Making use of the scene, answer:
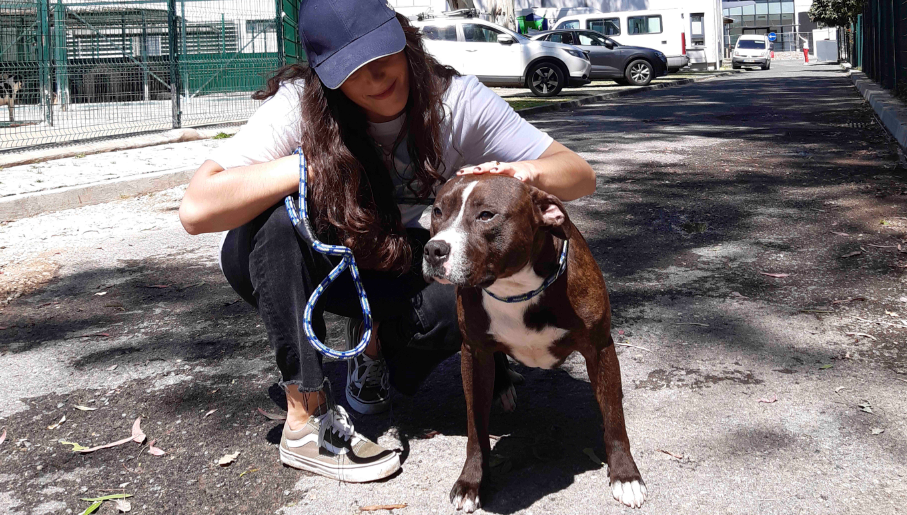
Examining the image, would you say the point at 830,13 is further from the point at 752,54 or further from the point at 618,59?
the point at 618,59

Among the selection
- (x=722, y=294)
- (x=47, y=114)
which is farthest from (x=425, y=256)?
(x=47, y=114)

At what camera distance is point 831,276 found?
411cm

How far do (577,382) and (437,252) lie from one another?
1.23 metres

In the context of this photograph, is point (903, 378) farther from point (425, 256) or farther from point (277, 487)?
point (277, 487)

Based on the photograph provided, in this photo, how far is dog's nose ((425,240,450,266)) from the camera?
204 cm

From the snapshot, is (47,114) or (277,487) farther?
(47,114)

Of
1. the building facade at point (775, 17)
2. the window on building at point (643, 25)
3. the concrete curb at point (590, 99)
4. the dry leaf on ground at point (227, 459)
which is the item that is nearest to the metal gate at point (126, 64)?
the concrete curb at point (590, 99)

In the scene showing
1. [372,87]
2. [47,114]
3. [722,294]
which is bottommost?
[722,294]

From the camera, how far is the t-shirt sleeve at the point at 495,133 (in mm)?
2654

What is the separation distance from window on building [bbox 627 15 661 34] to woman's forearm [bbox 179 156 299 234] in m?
28.1

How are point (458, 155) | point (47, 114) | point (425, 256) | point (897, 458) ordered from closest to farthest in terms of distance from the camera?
point (425, 256) → point (897, 458) → point (458, 155) → point (47, 114)

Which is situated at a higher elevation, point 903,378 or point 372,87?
point 372,87

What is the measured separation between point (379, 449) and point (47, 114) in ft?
29.9

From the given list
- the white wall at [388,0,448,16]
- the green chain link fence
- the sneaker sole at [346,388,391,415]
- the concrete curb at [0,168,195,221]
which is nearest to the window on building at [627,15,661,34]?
the white wall at [388,0,448,16]
